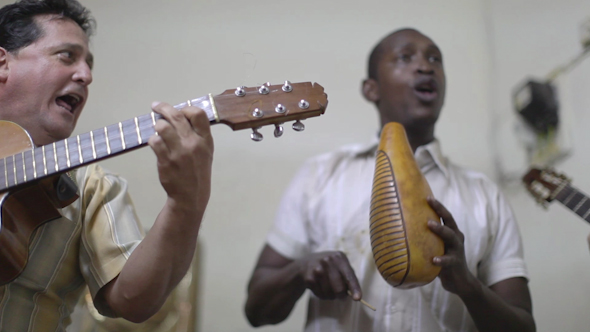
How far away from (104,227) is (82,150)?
0.17m

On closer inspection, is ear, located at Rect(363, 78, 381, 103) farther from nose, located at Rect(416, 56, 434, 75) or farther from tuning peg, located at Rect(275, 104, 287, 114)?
tuning peg, located at Rect(275, 104, 287, 114)

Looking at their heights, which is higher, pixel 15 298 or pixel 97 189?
pixel 97 189

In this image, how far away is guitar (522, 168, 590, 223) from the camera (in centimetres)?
115

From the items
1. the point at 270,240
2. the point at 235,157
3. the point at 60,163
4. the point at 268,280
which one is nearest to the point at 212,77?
the point at 235,157

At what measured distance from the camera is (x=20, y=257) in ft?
2.53

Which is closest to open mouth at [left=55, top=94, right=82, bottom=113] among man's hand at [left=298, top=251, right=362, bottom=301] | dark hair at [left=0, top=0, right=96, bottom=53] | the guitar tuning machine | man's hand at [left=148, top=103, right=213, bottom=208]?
dark hair at [left=0, top=0, right=96, bottom=53]

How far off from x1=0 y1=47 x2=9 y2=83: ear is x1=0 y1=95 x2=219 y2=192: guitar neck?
187mm

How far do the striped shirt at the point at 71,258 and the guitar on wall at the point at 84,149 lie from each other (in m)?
0.07

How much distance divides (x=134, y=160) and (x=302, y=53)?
1.83ft

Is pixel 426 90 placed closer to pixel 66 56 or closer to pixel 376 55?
pixel 376 55

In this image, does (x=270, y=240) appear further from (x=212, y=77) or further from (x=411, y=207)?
(x=212, y=77)

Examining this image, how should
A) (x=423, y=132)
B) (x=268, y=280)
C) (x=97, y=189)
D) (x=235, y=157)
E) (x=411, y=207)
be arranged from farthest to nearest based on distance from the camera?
(x=235, y=157) < (x=423, y=132) < (x=268, y=280) < (x=97, y=189) < (x=411, y=207)

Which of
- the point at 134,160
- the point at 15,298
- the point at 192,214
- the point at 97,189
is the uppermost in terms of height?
the point at 192,214

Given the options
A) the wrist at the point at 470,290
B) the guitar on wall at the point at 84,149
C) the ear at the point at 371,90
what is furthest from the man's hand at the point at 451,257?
the ear at the point at 371,90
